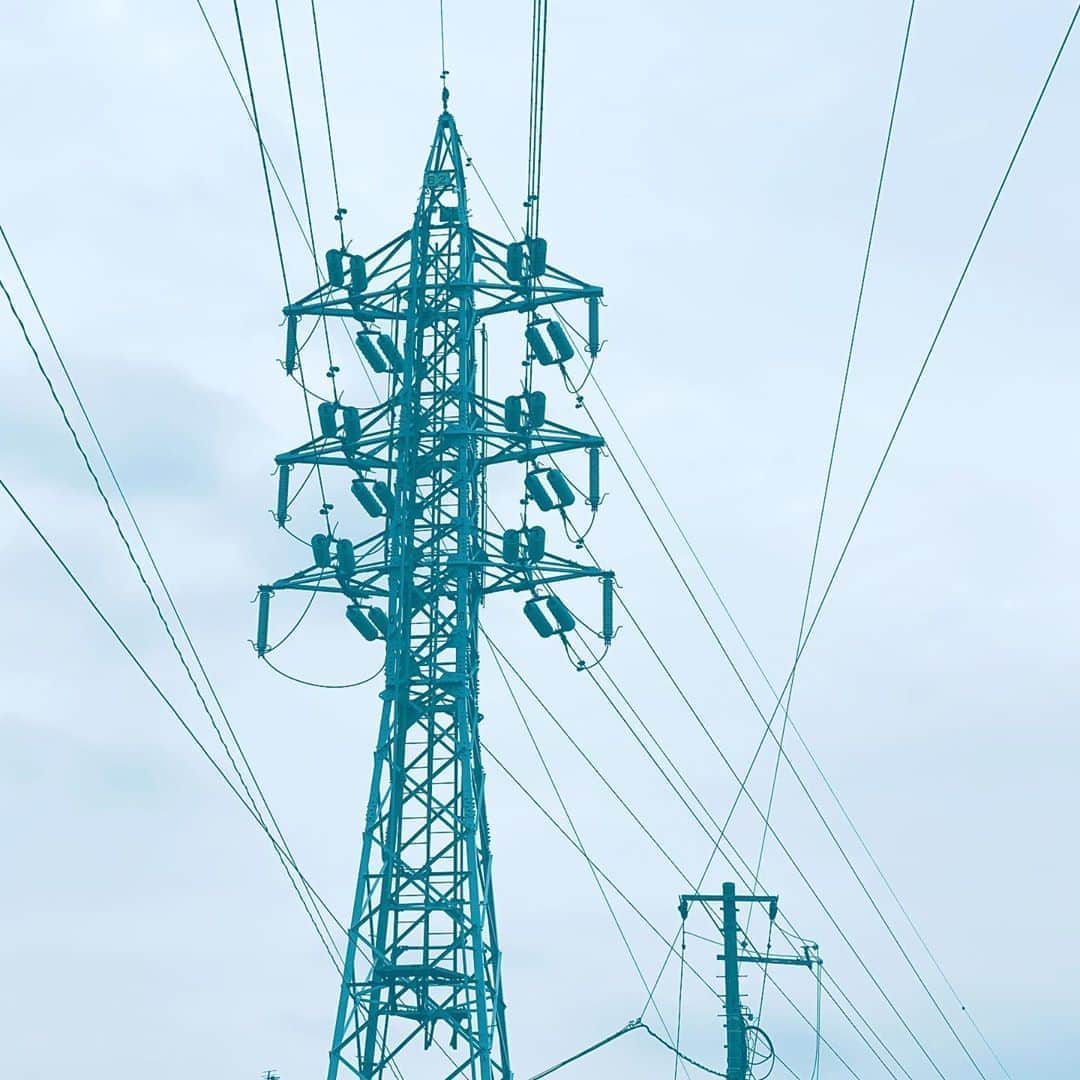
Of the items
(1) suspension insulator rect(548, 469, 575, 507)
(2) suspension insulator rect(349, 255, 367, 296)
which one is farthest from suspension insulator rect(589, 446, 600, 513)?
(2) suspension insulator rect(349, 255, 367, 296)

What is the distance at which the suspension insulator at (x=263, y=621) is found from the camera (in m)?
48.4

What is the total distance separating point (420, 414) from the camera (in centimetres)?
4884

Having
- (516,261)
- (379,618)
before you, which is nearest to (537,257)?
(516,261)

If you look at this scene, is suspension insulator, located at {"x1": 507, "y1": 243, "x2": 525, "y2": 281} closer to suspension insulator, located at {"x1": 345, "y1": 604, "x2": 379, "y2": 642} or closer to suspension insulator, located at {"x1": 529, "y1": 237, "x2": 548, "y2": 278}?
suspension insulator, located at {"x1": 529, "y1": 237, "x2": 548, "y2": 278}

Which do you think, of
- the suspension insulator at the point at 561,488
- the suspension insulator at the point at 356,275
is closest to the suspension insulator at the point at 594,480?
the suspension insulator at the point at 561,488

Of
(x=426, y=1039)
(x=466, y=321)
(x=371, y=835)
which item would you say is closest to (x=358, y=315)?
(x=466, y=321)

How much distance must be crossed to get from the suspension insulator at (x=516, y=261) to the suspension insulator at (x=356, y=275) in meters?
2.64

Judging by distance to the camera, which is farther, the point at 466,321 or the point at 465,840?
the point at 466,321

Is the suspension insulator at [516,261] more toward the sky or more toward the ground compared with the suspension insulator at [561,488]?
more toward the sky

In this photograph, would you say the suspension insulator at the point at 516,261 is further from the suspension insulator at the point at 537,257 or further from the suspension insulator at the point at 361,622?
the suspension insulator at the point at 361,622

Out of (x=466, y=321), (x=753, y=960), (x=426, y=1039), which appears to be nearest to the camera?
(x=426, y=1039)

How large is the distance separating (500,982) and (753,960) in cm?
946

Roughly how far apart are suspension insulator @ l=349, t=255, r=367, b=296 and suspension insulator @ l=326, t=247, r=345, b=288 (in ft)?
0.69

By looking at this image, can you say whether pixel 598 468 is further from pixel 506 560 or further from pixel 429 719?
pixel 429 719
